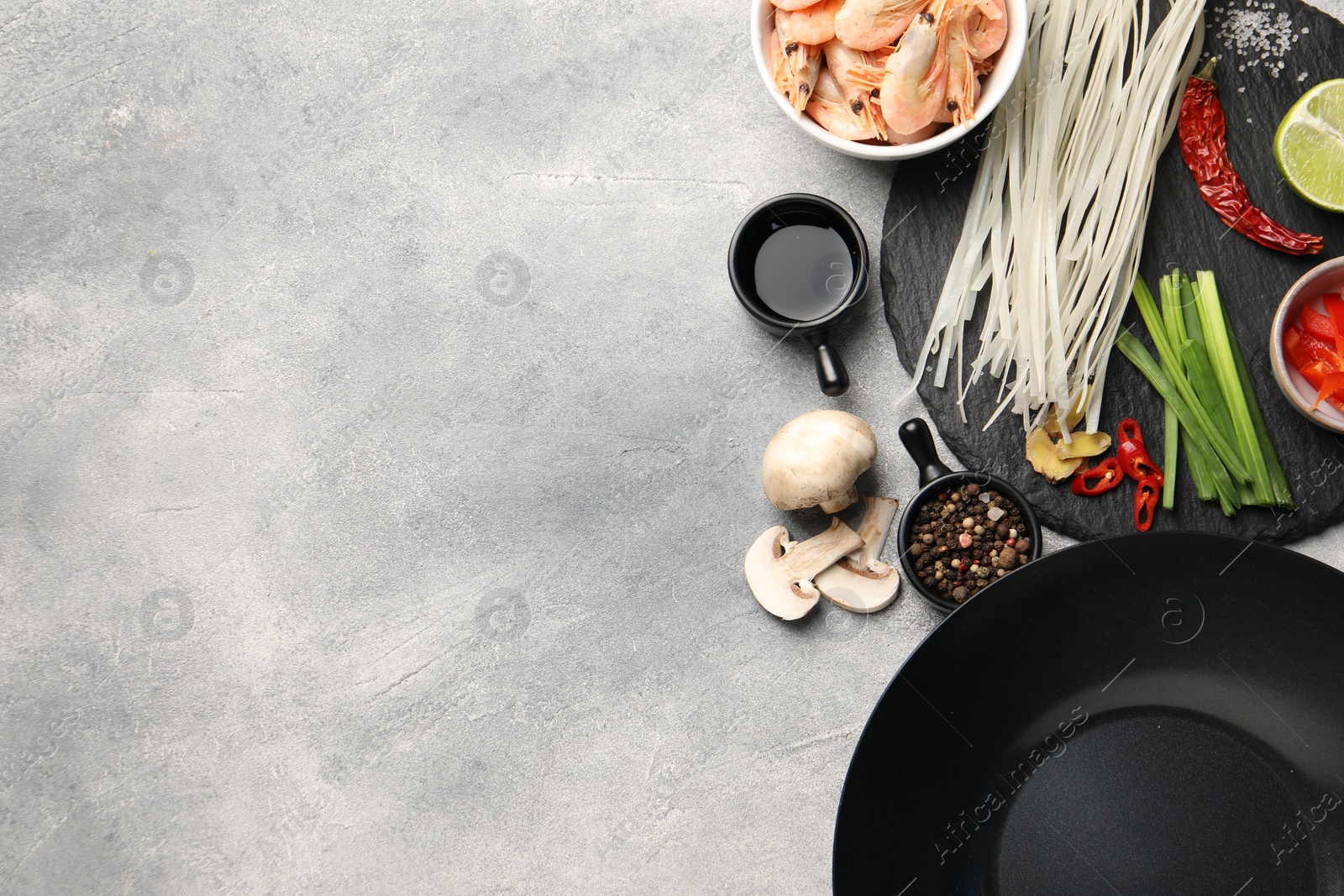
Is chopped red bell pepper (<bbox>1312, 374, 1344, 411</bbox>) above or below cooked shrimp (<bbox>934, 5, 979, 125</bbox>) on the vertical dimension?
below

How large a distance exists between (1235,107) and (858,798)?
149 centimetres

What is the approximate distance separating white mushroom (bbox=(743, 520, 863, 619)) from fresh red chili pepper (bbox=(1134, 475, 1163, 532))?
53 centimetres

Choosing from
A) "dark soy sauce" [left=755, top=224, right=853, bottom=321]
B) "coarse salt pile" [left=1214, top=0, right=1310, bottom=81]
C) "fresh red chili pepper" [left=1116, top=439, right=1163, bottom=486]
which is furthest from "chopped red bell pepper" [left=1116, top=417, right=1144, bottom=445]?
"coarse salt pile" [left=1214, top=0, right=1310, bottom=81]

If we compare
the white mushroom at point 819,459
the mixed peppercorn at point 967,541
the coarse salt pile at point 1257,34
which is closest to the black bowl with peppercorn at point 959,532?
the mixed peppercorn at point 967,541

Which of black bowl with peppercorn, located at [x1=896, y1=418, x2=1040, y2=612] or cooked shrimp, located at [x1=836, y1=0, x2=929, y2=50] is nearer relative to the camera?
cooked shrimp, located at [x1=836, y1=0, x2=929, y2=50]

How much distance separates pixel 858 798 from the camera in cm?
133

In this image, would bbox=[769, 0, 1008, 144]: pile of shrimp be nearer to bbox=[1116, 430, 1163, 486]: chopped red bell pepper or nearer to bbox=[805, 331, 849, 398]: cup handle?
bbox=[805, 331, 849, 398]: cup handle

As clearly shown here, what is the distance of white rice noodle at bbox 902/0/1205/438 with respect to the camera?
4.98 ft

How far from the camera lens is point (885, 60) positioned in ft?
4.80

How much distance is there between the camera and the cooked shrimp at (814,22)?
4.71 feet

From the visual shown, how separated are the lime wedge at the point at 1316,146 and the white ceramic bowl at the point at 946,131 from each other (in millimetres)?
528

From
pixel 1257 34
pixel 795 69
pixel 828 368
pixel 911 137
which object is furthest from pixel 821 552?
pixel 1257 34

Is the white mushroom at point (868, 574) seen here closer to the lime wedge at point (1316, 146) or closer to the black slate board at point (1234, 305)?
the black slate board at point (1234, 305)

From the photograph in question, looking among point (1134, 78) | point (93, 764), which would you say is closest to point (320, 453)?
point (93, 764)
